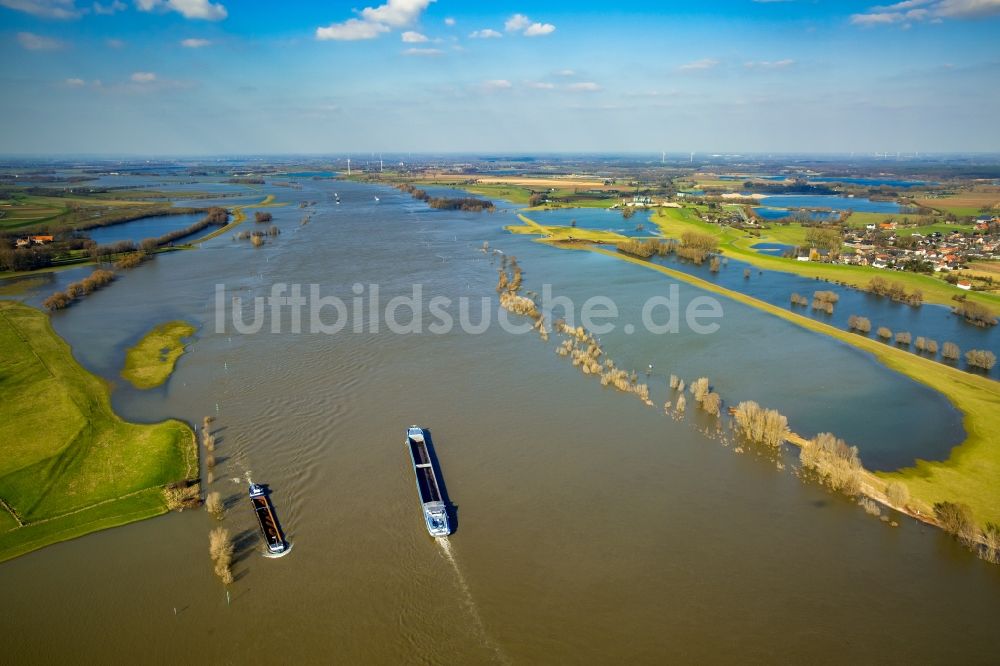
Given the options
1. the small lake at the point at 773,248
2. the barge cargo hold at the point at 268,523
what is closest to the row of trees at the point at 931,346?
the small lake at the point at 773,248

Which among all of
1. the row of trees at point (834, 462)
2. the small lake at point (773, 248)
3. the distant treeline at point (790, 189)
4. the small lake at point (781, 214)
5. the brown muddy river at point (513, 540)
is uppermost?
the distant treeline at point (790, 189)

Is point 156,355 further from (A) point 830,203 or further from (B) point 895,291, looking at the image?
(A) point 830,203

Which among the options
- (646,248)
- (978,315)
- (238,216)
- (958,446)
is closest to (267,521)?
(958,446)

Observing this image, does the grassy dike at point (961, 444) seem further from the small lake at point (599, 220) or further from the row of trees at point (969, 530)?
the small lake at point (599, 220)

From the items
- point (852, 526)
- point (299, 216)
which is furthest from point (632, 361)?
point (299, 216)

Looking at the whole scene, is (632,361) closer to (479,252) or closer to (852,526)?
(852,526)
